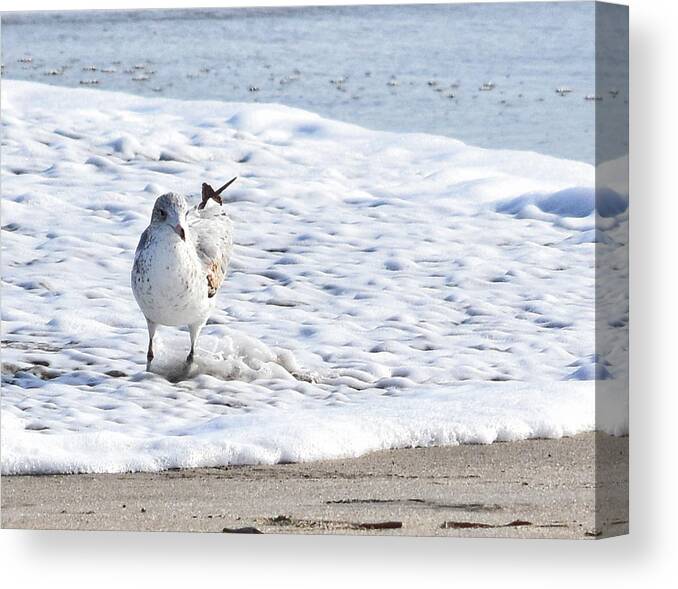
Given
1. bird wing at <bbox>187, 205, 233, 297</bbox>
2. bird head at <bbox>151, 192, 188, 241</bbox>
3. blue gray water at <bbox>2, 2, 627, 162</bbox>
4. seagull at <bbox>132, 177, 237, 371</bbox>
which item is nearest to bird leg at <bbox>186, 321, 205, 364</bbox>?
seagull at <bbox>132, 177, 237, 371</bbox>

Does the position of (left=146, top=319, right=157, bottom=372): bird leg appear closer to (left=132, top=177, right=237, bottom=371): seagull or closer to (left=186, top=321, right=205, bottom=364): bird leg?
(left=132, top=177, right=237, bottom=371): seagull

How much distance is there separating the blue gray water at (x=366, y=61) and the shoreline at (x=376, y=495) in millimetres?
1240

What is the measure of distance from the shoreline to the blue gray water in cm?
124

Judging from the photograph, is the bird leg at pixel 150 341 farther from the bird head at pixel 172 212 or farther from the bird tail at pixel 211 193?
the bird tail at pixel 211 193

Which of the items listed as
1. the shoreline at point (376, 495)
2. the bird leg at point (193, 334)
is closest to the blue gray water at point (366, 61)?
the bird leg at point (193, 334)

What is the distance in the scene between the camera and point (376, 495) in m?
7.50

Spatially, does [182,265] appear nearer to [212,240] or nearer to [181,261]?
[181,261]

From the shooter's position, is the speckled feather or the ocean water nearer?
the ocean water

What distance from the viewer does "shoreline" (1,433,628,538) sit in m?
7.35

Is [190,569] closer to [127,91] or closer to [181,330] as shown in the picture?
[181,330]

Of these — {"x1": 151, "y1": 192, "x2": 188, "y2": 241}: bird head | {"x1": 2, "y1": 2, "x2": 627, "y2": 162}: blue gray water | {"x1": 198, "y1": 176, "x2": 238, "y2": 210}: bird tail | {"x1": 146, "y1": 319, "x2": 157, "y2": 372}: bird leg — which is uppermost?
{"x1": 2, "y1": 2, "x2": 627, "y2": 162}: blue gray water

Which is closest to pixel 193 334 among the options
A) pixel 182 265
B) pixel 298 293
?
pixel 182 265

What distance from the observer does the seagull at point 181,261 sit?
7.76 m

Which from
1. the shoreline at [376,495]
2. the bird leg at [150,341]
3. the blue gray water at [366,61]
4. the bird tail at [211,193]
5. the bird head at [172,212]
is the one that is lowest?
the shoreline at [376,495]
